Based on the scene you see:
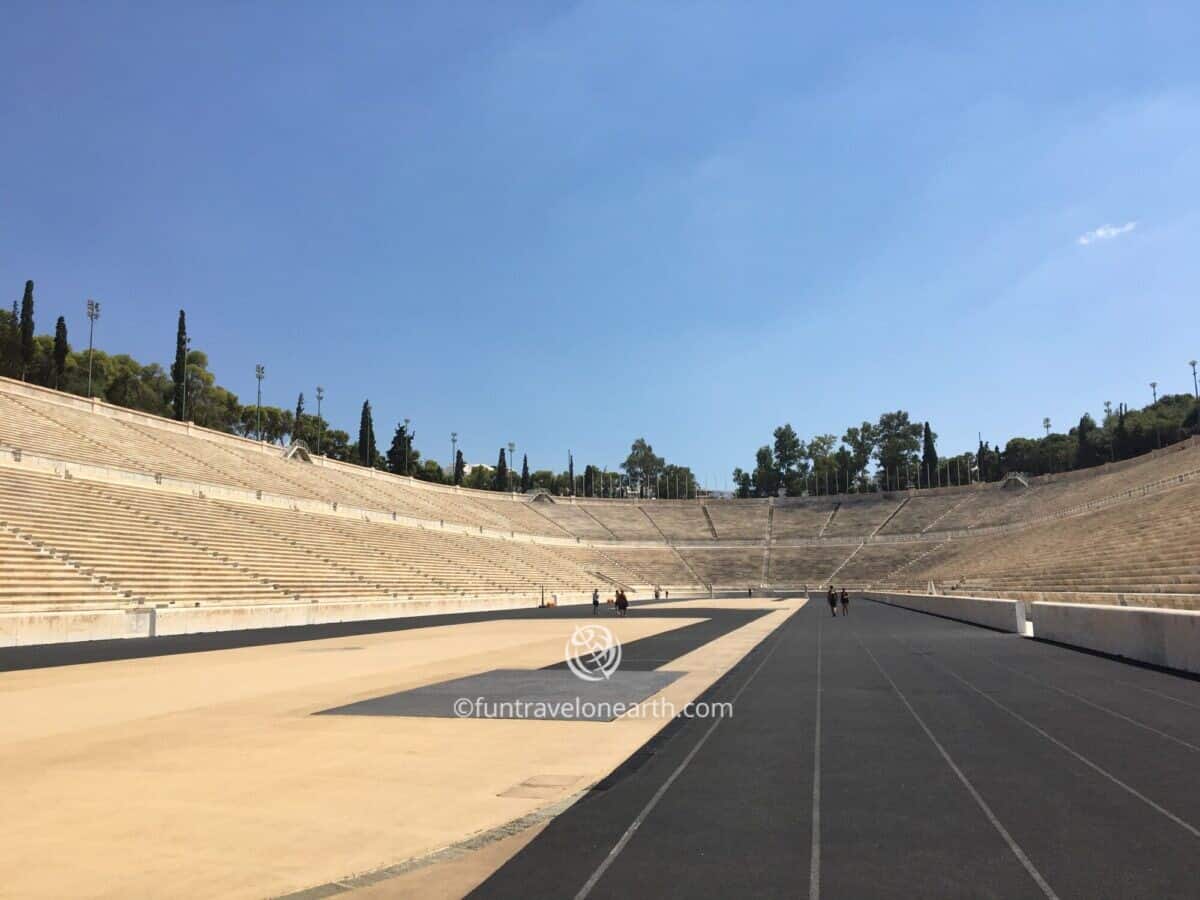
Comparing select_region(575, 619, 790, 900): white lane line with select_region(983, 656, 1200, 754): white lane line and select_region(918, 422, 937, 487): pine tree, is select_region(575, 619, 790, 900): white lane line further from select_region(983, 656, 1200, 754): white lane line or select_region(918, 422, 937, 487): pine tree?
select_region(918, 422, 937, 487): pine tree

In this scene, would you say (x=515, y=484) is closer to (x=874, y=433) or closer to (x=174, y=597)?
(x=874, y=433)

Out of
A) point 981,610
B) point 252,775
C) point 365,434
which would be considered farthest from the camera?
point 365,434

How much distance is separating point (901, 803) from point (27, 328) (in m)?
94.3

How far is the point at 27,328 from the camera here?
261 ft

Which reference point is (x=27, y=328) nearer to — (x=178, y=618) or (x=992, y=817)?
(x=178, y=618)

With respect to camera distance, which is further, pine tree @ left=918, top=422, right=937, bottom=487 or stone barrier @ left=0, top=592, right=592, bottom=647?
pine tree @ left=918, top=422, right=937, bottom=487

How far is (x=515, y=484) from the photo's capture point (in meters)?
145

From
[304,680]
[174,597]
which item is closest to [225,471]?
[174,597]

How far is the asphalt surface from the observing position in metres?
5.26

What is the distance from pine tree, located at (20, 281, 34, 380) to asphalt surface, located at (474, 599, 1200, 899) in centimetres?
8905

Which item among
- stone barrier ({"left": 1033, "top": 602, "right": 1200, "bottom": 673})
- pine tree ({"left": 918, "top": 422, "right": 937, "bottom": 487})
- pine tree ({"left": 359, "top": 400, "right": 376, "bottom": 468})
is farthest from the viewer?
pine tree ({"left": 918, "top": 422, "right": 937, "bottom": 487})

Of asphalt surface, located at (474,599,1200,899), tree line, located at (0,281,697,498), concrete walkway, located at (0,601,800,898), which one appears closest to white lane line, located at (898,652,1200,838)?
asphalt surface, located at (474,599,1200,899)

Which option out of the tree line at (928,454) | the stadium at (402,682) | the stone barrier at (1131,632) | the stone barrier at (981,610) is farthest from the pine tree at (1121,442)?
the stone barrier at (1131,632)

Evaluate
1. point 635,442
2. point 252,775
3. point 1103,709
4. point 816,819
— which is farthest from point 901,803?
point 635,442
